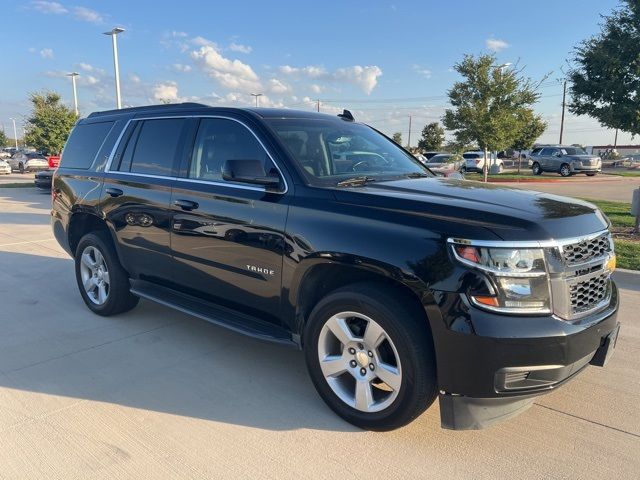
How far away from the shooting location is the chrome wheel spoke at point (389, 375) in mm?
2805

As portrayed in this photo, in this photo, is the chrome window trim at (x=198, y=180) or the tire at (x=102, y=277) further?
the tire at (x=102, y=277)

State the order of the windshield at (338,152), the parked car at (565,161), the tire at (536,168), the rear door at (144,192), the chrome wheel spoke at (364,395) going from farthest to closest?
the tire at (536,168), the parked car at (565,161), the rear door at (144,192), the windshield at (338,152), the chrome wheel spoke at (364,395)

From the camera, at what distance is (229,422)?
3.13 meters

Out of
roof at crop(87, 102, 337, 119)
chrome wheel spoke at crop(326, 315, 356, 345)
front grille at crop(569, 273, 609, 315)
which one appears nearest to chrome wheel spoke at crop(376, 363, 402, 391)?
chrome wheel spoke at crop(326, 315, 356, 345)

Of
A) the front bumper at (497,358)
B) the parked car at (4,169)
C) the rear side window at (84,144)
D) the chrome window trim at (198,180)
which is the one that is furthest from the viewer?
the parked car at (4,169)

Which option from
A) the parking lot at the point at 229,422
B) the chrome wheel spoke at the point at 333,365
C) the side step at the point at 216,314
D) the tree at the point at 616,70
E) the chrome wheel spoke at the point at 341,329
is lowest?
the parking lot at the point at 229,422

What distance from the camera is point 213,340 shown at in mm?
4445

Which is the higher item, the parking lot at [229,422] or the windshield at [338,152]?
the windshield at [338,152]

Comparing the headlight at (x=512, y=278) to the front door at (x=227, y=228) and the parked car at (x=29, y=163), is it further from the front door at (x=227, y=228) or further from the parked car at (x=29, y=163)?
the parked car at (x=29, y=163)

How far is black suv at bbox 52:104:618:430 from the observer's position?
2.52 metres

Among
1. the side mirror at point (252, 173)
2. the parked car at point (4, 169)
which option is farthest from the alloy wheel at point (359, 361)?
the parked car at point (4, 169)

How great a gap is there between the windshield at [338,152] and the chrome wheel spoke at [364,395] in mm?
1289

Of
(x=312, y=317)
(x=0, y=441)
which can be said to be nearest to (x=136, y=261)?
(x=0, y=441)

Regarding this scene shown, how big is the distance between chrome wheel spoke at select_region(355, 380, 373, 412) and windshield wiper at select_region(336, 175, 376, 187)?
1268 mm
